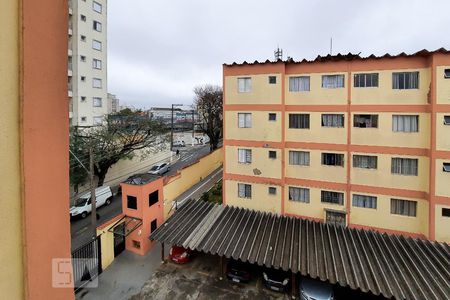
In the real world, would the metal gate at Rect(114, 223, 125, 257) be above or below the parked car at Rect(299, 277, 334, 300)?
above

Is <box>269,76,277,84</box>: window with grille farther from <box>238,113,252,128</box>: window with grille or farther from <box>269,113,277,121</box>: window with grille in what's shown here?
<box>238,113,252,128</box>: window with grille

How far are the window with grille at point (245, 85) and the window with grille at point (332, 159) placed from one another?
674cm

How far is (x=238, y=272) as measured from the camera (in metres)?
14.0

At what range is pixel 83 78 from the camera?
3016 cm

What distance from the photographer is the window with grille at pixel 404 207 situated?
49.2ft

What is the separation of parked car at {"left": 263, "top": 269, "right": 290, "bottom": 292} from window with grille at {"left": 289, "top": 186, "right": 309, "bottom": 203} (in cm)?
522

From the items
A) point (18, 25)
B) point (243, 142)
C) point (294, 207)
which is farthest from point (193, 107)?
point (18, 25)

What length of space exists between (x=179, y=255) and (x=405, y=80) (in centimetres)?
1686

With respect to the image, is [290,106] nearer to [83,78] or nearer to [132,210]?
[132,210]

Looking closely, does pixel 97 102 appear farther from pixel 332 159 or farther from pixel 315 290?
pixel 315 290

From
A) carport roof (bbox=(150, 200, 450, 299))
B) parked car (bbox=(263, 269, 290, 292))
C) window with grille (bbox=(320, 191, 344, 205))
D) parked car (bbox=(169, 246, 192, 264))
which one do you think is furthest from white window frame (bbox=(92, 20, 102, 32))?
parked car (bbox=(263, 269, 290, 292))

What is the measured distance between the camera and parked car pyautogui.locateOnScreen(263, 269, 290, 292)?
1327 centimetres

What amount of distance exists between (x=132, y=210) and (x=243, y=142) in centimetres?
877

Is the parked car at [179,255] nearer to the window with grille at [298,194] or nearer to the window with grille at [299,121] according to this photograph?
the window with grille at [298,194]
